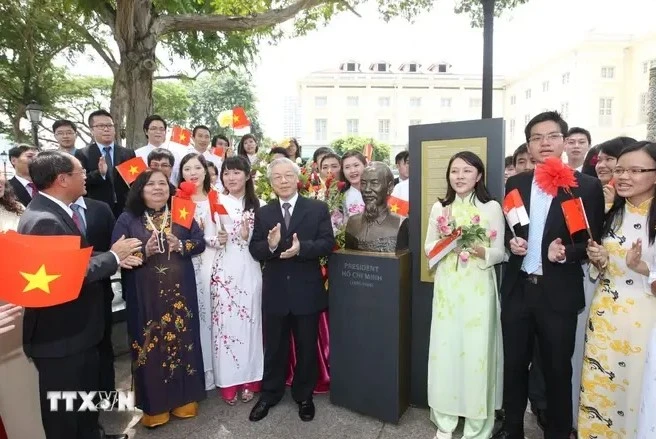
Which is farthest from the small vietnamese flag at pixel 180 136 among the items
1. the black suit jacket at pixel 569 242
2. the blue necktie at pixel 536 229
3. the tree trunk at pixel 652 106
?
the tree trunk at pixel 652 106

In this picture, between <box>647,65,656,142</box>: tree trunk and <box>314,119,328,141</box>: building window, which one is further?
<box>314,119,328,141</box>: building window

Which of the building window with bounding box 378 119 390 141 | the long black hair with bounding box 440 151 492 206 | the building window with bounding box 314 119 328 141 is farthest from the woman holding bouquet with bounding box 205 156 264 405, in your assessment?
the building window with bounding box 378 119 390 141

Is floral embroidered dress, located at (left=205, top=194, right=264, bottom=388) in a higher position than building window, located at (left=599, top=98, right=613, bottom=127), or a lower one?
lower

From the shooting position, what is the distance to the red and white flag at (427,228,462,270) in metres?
2.51

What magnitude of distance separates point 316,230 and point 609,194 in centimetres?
201

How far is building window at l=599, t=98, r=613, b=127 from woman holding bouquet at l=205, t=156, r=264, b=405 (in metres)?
37.2

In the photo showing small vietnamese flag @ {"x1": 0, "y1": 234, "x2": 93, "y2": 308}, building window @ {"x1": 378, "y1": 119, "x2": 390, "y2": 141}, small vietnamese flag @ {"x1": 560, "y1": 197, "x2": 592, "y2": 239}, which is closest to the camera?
small vietnamese flag @ {"x1": 0, "y1": 234, "x2": 93, "y2": 308}

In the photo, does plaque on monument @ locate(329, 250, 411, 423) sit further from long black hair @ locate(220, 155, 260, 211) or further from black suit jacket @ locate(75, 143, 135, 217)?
black suit jacket @ locate(75, 143, 135, 217)

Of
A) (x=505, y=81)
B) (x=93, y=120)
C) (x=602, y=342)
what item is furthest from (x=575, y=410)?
(x=505, y=81)

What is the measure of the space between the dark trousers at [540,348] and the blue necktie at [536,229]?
98 millimetres

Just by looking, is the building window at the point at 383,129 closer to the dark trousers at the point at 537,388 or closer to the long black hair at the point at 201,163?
the long black hair at the point at 201,163

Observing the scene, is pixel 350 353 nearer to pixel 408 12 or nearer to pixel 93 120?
pixel 93 120

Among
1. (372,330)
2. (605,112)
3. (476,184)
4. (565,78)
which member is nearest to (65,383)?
(372,330)

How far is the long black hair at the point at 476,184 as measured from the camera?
2578 millimetres
